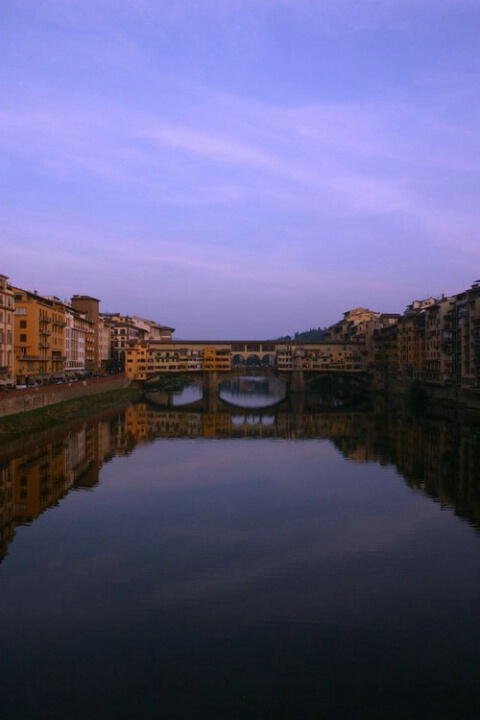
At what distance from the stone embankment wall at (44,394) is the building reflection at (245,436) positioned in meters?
2.18

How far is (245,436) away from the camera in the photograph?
30359 millimetres

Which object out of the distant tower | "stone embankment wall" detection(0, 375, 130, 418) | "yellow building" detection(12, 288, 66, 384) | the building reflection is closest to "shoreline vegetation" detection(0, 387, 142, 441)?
"stone embankment wall" detection(0, 375, 130, 418)

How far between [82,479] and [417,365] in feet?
114

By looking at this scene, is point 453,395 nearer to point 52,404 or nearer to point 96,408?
point 96,408

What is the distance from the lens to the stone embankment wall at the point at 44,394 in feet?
87.1

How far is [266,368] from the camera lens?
59.2 m

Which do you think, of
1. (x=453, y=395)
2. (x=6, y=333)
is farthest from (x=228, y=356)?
(x=6, y=333)

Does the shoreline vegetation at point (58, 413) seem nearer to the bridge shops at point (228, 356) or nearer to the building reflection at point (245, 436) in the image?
the building reflection at point (245, 436)

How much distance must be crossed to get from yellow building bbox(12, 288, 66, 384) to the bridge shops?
1439 cm

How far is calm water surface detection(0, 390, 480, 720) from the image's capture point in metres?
7.01

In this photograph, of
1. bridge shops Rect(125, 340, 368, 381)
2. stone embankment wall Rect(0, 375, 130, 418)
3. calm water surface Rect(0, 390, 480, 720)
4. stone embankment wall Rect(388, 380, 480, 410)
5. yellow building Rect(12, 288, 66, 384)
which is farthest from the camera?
bridge shops Rect(125, 340, 368, 381)

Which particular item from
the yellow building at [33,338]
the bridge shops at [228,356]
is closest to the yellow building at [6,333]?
the yellow building at [33,338]

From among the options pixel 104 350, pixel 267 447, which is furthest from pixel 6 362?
pixel 104 350

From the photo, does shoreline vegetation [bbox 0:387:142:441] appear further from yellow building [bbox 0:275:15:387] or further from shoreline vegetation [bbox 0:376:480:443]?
yellow building [bbox 0:275:15:387]
